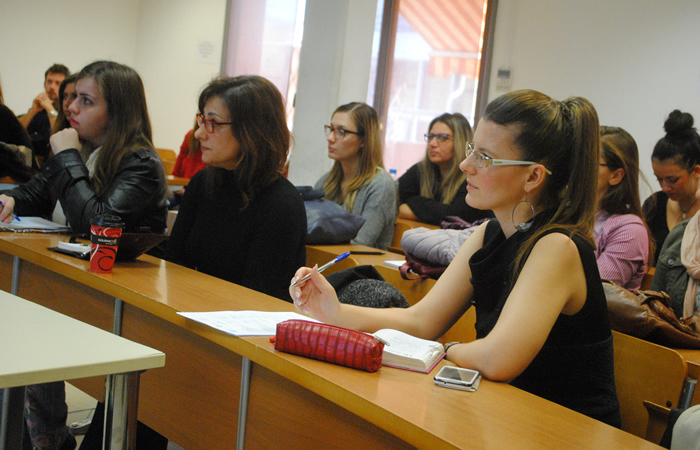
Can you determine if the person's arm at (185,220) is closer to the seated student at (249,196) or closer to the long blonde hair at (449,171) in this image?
the seated student at (249,196)

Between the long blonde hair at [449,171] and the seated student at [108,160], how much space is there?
84.7 inches

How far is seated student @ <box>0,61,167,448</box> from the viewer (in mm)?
2279

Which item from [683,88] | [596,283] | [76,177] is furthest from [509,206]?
[683,88]

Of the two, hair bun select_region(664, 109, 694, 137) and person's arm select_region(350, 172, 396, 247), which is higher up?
hair bun select_region(664, 109, 694, 137)

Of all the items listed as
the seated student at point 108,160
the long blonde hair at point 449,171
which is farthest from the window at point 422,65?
the seated student at point 108,160

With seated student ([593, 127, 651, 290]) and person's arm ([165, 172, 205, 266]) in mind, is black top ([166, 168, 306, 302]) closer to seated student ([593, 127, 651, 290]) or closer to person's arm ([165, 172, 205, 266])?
person's arm ([165, 172, 205, 266])

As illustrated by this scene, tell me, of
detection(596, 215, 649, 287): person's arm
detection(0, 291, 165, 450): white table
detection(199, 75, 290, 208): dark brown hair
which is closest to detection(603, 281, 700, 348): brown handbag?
detection(596, 215, 649, 287): person's arm

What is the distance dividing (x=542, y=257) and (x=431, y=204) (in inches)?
106

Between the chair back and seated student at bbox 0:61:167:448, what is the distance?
1702mm

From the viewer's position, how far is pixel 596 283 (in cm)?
141

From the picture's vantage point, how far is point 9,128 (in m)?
3.96

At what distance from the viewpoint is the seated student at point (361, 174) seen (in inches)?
147

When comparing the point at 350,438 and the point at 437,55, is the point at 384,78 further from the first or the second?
the point at 350,438

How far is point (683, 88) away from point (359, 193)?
120 inches
